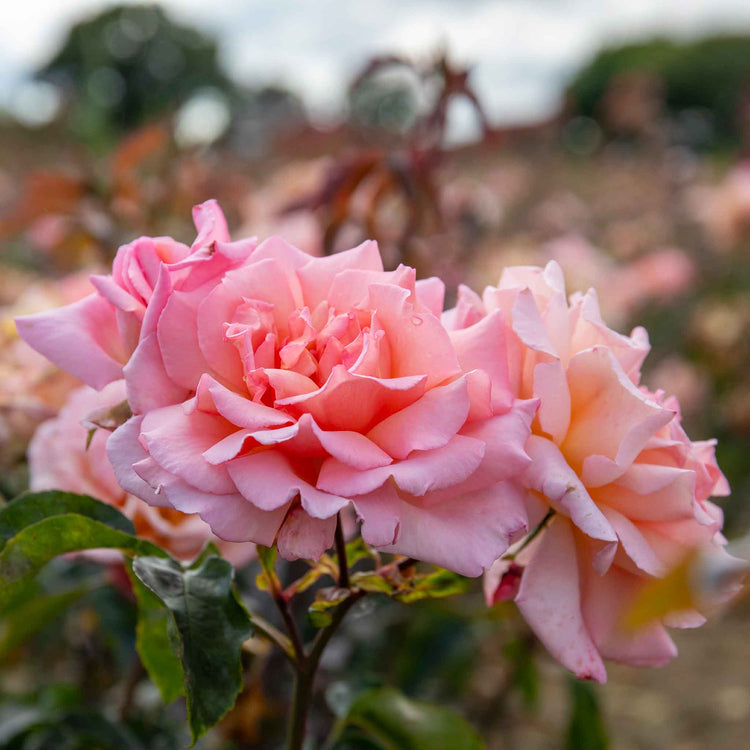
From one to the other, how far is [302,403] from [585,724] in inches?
25.1

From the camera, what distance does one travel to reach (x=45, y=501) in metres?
0.43

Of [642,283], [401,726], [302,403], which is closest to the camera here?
[302,403]

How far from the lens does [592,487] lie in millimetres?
374

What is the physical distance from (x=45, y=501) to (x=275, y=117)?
2.45m

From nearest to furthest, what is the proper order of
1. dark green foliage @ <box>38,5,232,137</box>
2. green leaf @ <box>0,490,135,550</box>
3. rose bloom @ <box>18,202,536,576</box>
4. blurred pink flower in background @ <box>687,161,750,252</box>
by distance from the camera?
rose bloom @ <box>18,202,536,576</box> < green leaf @ <box>0,490,135,550</box> < blurred pink flower in background @ <box>687,161,750,252</box> < dark green foliage @ <box>38,5,232,137</box>

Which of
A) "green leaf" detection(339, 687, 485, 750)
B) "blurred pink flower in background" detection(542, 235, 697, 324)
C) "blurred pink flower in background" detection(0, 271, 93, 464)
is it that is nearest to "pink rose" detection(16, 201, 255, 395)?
"blurred pink flower in background" detection(0, 271, 93, 464)

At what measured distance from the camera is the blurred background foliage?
0.72 metres

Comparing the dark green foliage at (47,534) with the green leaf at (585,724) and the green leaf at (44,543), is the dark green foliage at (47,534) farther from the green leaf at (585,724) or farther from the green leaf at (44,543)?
the green leaf at (585,724)

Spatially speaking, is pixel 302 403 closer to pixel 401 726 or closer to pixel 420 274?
pixel 401 726

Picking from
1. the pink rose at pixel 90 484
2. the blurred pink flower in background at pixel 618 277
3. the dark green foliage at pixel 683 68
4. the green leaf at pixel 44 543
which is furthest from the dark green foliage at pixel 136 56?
the green leaf at pixel 44 543

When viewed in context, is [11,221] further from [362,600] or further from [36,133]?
[36,133]

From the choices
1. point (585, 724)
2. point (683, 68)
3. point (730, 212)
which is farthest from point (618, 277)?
point (683, 68)

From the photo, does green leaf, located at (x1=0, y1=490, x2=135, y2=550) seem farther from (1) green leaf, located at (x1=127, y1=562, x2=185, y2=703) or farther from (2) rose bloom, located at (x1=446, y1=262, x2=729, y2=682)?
(2) rose bloom, located at (x1=446, y1=262, x2=729, y2=682)

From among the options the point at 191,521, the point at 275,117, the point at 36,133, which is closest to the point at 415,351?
the point at 191,521
